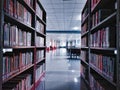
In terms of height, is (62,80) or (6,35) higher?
(6,35)

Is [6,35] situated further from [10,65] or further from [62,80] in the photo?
[62,80]

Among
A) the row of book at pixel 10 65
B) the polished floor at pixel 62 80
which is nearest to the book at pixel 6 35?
the row of book at pixel 10 65

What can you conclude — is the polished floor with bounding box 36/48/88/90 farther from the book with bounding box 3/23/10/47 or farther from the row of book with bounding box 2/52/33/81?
the book with bounding box 3/23/10/47

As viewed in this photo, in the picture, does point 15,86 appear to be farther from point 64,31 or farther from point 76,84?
point 64,31

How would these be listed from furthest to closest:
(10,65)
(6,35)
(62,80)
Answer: (62,80) → (10,65) → (6,35)

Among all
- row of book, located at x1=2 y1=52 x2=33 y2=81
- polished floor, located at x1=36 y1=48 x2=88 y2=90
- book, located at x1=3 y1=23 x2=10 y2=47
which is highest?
book, located at x1=3 y1=23 x2=10 y2=47

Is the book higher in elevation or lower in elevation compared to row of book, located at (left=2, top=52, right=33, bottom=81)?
higher

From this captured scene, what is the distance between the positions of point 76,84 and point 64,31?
1449 centimetres

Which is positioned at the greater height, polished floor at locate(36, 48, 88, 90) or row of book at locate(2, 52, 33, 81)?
row of book at locate(2, 52, 33, 81)

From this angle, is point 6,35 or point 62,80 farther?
point 62,80

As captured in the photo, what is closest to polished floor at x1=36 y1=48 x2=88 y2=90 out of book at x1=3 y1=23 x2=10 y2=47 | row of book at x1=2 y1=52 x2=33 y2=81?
row of book at x1=2 y1=52 x2=33 y2=81

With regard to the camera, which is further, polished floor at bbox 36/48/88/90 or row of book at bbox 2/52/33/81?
polished floor at bbox 36/48/88/90

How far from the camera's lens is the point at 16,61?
86.6 inches

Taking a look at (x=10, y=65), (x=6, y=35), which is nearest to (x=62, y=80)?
(x=10, y=65)
